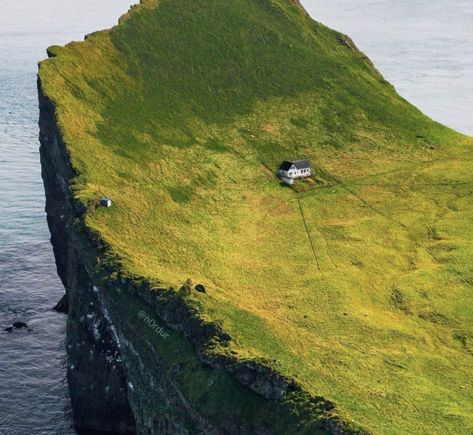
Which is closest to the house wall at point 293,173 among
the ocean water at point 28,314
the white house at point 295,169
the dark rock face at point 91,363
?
the white house at point 295,169

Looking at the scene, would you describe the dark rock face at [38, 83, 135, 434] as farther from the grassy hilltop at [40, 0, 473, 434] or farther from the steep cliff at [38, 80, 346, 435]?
the grassy hilltop at [40, 0, 473, 434]

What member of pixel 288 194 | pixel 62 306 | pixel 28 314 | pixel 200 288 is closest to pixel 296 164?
pixel 288 194

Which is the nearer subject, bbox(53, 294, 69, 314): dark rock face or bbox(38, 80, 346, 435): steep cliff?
bbox(38, 80, 346, 435): steep cliff

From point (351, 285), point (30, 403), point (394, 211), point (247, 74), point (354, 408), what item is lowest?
point (30, 403)

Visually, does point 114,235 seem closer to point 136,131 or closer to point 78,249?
point 78,249

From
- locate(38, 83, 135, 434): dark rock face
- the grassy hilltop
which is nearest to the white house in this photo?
the grassy hilltop

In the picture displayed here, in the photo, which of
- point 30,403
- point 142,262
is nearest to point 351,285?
point 142,262
